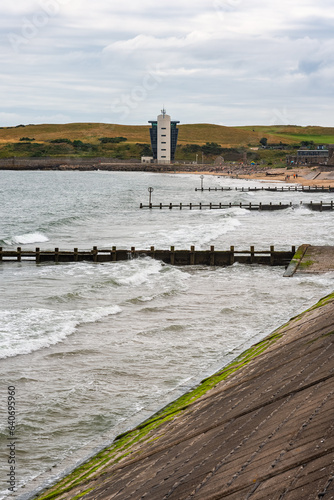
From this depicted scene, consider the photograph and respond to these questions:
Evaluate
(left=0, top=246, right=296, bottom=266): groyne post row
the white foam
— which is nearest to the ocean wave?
(left=0, top=246, right=296, bottom=266): groyne post row

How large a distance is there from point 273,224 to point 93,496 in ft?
186

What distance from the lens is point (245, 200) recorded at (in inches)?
4173

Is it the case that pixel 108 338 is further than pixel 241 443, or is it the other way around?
pixel 108 338

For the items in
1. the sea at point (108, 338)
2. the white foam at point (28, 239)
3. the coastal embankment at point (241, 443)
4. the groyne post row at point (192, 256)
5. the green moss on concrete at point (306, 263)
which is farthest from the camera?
the white foam at point (28, 239)

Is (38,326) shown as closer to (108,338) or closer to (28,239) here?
(108,338)

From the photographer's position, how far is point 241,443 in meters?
8.35

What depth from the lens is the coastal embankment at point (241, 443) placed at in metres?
6.76

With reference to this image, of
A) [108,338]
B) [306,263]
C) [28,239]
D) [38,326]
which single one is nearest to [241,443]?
[108,338]

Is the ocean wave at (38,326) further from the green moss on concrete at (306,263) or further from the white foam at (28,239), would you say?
the white foam at (28,239)

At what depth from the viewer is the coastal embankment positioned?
676 cm

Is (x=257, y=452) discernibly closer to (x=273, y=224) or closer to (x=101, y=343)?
(x=101, y=343)

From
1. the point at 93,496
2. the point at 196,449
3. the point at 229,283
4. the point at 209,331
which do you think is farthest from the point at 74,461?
the point at 229,283

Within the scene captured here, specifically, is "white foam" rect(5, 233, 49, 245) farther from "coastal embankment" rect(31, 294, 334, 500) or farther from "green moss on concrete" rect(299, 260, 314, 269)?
"coastal embankment" rect(31, 294, 334, 500)

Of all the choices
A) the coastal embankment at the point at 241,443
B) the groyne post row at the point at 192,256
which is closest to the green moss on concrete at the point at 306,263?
the groyne post row at the point at 192,256
